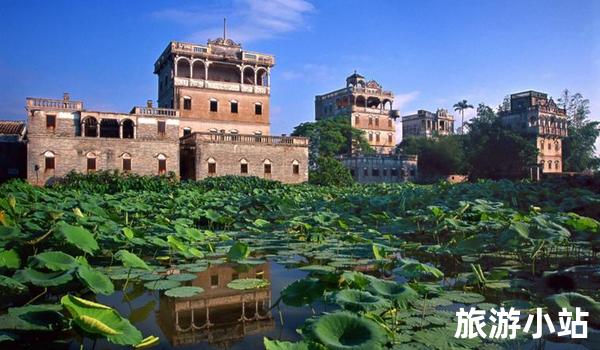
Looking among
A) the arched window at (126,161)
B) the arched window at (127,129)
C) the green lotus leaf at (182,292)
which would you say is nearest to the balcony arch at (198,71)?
the arched window at (127,129)

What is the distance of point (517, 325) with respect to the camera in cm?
279

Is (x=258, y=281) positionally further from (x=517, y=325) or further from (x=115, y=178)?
(x=115, y=178)

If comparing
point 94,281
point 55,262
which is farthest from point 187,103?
point 94,281

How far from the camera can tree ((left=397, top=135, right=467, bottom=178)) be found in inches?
1794

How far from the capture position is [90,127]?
2769cm

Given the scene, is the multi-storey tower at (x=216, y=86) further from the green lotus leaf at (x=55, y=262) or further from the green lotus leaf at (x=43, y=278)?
the green lotus leaf at (x=43, y=278)

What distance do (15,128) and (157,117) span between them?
991cm

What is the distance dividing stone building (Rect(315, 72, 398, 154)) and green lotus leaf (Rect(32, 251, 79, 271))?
143ft

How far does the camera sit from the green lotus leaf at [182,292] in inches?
138

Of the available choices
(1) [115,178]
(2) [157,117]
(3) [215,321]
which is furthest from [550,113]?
(3) [215,321]

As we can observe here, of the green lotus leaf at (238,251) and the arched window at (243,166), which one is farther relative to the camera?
the arched window at (243,166)

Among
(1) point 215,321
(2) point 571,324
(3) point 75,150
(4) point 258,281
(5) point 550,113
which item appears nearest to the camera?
(2) point 571,324

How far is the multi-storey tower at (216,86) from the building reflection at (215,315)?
27738mm

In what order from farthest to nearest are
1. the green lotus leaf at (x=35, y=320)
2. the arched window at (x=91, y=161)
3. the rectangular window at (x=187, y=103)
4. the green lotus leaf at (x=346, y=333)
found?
the rectangular window at (x=187, y=103) < the arched window at (x=91, y=161) < the green lotus leaf at (x=35, y=320) < the green lotus leaf at (x=346, y=333)
